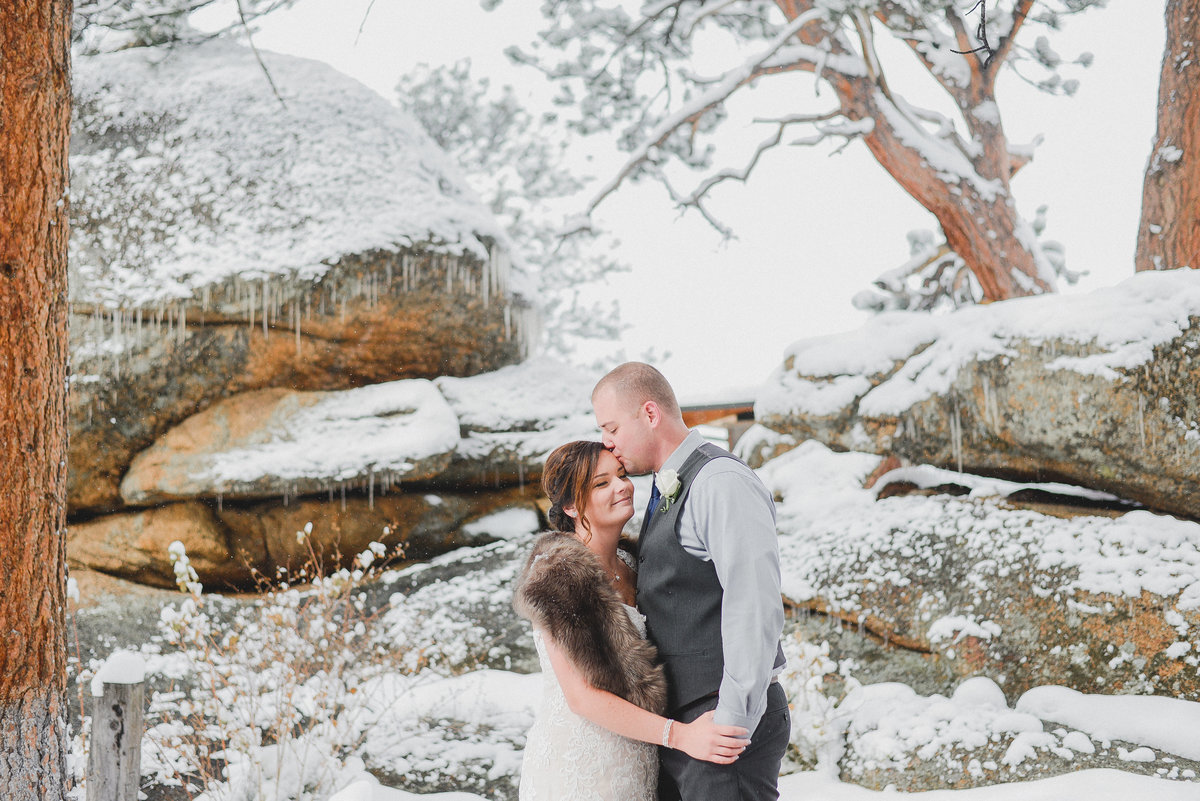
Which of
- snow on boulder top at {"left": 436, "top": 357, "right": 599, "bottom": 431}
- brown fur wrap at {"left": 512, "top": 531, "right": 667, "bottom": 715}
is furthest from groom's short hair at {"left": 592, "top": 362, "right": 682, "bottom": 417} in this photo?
snow on boulder top at {"left": 436, "top": 357, "right": 599, "bottom": 431}

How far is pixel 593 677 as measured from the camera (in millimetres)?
2232

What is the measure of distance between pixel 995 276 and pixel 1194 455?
3.19m

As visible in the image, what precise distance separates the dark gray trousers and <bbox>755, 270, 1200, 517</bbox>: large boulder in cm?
408

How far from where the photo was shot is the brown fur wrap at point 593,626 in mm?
2232

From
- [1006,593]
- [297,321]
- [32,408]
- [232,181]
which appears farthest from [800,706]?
[232,181]

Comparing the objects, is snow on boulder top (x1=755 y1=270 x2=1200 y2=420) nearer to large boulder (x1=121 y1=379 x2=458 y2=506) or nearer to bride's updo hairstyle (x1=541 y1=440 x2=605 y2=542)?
large boulder (x1=121 y1=379 x2=458 y2=506)

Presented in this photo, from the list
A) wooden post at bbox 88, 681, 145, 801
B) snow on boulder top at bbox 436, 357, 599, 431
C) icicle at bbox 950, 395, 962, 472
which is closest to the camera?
wooden post at bbox 88, 681, 145, 801

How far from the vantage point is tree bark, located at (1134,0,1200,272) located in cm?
655

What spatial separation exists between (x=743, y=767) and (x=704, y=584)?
1.56ft

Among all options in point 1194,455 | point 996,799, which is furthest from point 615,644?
point 1194,455

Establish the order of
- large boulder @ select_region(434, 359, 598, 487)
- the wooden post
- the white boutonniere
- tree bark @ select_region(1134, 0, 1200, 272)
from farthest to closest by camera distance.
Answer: large boulder @ select_region(434, 359, 598, 487) → tree bark @ select_region(1134, 0, 1200, 272) → the wooden post → the white boutonniere

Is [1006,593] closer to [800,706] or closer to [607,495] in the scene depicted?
[800,706]

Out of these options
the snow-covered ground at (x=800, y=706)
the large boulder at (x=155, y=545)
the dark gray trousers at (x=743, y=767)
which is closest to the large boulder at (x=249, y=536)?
the large boulder at (x=155, y=545)

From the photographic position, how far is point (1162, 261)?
671 centimetres
